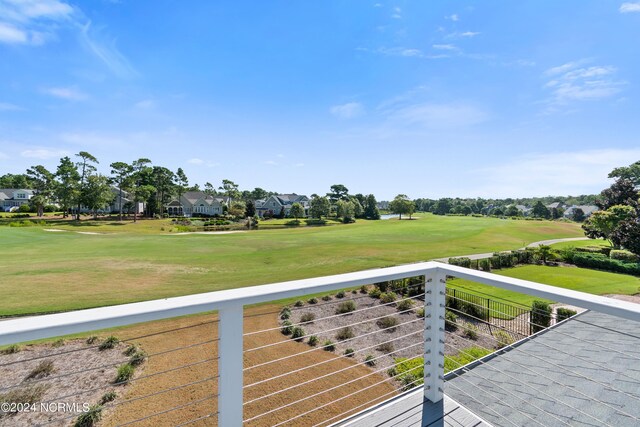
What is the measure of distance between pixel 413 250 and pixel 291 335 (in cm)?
1808

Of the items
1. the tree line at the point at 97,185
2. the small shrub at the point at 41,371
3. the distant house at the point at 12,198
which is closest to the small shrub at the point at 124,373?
the small shrub at the point at 41,371

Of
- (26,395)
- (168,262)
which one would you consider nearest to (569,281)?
(26,395)

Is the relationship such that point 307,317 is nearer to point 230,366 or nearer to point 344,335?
point 344,335

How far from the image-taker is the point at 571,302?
5.00 ft

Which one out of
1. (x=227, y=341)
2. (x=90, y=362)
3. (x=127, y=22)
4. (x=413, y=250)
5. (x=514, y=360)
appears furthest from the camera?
(x=413, y=250)

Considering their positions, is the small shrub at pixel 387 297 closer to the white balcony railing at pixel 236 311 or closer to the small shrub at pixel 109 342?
the small shrub at pixel 109 342

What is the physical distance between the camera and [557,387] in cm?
284

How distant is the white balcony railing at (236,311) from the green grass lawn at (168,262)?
10.5 m

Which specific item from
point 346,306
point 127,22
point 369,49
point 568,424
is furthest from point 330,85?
point 568,424

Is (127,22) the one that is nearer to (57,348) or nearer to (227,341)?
(57,348)

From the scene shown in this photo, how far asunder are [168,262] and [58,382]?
1153 centimetres

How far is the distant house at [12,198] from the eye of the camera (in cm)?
5260

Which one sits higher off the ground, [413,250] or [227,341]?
[227,341]

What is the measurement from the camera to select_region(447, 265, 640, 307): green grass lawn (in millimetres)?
13797
